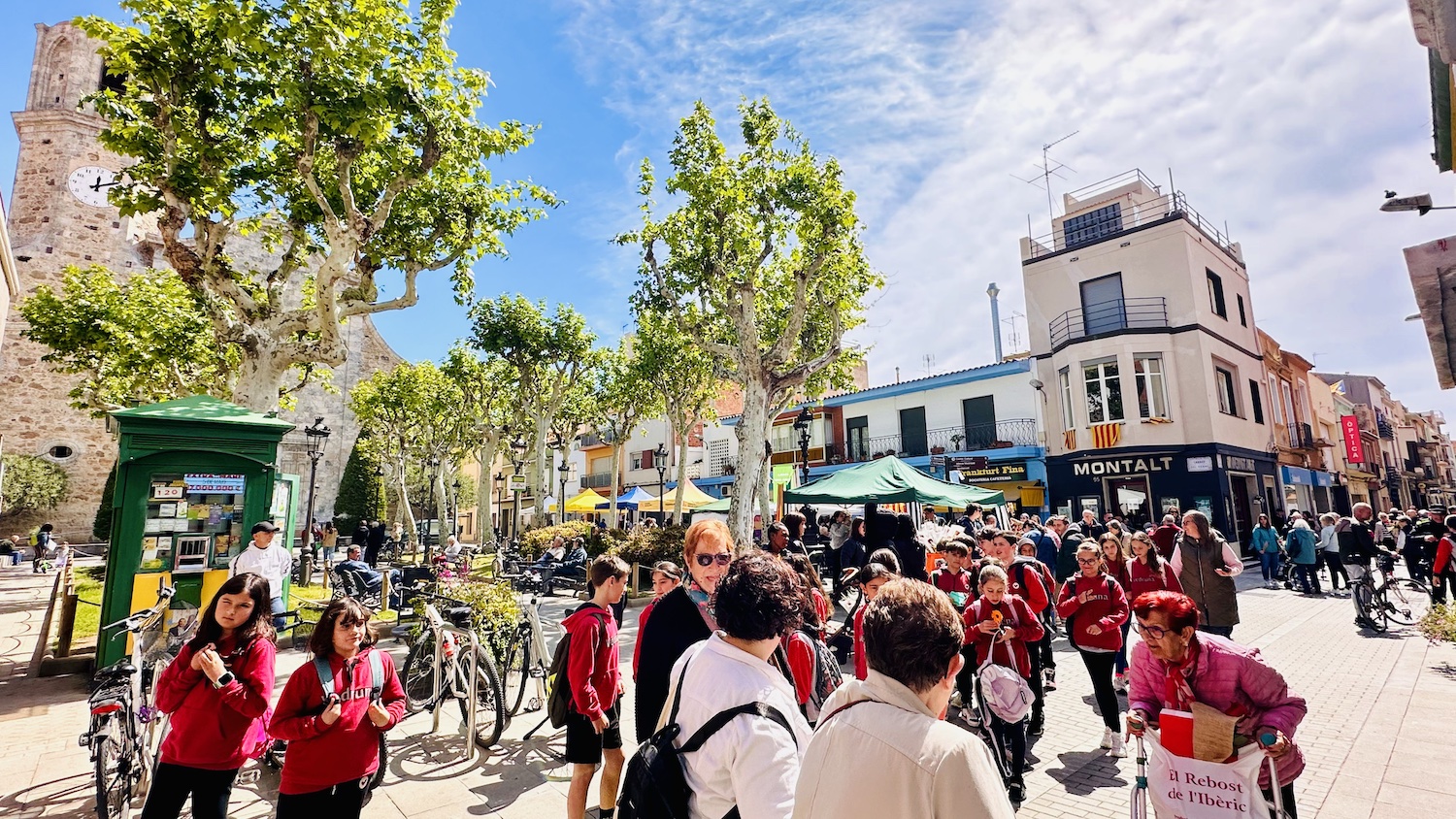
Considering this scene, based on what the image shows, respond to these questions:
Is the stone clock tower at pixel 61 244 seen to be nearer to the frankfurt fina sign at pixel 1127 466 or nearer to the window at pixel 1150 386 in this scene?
the frankfurt fina sign at pixel 1127 466

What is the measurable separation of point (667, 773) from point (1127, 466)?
2366 cm

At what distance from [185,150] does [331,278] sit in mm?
2465

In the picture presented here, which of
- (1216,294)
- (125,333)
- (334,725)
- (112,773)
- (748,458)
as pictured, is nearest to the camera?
(334,725)

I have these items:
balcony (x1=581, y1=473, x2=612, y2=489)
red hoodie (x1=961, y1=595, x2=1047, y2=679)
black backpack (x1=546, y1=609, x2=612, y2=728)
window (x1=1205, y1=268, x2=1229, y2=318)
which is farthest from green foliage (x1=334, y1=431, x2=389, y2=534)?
window (x1=1205, y1=268, x2=1229, y2=318)

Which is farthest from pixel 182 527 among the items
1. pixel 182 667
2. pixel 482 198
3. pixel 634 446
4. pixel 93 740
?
pixel 634 446

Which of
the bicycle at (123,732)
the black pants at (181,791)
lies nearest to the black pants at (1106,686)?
the black pants at (181,791)

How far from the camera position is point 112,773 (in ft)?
13.4

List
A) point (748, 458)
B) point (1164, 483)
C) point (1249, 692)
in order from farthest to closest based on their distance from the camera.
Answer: point (1164, 483), point (748, 458), point (1249, 692)

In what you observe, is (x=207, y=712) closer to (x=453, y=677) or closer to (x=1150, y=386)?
(x=453, y=677)

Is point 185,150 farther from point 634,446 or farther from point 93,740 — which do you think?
point 634,446

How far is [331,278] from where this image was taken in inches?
350

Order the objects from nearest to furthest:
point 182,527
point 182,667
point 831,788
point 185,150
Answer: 1. point 831,788
2. point 182,667
3. point 182,527
4. point 185,150

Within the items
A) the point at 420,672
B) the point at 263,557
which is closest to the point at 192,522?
the point at 263,557

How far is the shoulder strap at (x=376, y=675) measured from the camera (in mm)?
3229
